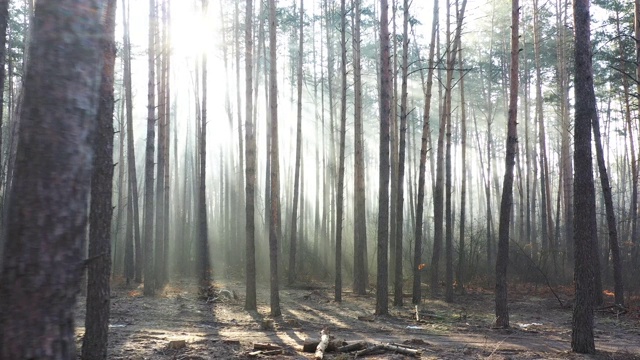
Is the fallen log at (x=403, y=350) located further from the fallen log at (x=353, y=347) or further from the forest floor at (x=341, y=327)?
the fallen log at (x=353, y=347)

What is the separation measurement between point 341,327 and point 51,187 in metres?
9.31

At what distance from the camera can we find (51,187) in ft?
8.96

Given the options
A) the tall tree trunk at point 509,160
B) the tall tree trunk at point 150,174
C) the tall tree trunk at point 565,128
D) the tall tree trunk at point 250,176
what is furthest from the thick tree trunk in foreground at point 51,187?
the tall tree trunk at point 565,128

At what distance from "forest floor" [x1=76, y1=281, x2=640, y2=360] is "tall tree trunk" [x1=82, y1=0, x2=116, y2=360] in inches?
63.1

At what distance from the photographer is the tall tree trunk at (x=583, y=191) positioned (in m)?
8.43

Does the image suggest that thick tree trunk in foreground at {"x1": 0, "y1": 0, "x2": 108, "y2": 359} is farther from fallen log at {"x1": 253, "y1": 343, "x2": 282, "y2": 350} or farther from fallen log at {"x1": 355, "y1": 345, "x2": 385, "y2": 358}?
fallen log at {"x1": 253, "y1": 343, "x2": 282, "y2": 350}

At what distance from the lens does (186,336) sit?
977 cm

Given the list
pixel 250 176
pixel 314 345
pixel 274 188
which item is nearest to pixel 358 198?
pixel 274 188

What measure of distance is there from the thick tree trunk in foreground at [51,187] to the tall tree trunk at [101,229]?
3.37m

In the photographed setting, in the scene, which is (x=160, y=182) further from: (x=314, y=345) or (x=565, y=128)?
(x=565, y=128)

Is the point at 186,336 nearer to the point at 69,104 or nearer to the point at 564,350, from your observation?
the point at 564,350

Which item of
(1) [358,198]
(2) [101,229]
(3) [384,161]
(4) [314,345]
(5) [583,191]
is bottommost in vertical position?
(4) [314,345]

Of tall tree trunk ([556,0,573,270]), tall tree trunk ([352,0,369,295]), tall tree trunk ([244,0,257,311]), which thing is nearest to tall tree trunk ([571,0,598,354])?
tall tree trunk ([244,0,257,311])

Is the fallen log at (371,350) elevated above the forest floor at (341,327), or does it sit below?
above
